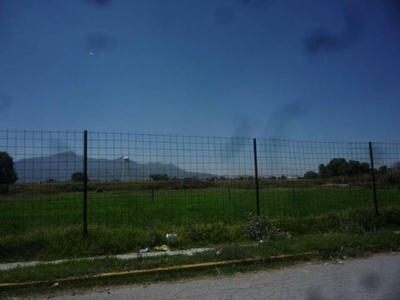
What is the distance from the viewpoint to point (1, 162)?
23.6 feet

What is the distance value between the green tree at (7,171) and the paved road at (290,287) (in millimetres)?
3864

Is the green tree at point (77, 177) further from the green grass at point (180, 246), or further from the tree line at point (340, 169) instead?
the tree line at point (340, 169)

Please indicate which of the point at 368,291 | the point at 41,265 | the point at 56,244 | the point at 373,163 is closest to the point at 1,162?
the point at 56,244

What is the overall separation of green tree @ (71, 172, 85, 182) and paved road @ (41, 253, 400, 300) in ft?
11.4

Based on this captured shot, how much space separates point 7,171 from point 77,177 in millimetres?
1515

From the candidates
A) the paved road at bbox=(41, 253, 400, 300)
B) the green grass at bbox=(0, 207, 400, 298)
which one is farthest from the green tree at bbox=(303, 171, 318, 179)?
the paved road at bbox=(41, 253, 400, 300)

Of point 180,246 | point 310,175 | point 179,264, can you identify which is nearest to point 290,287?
point 179,264

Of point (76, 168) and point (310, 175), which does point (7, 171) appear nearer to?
point (76, 168)

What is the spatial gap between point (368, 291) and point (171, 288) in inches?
114

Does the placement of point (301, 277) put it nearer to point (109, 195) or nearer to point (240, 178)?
point (240, 178)

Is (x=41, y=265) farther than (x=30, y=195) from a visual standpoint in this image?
No

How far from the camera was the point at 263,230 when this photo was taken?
312 inches

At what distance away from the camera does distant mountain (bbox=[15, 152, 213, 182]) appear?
285 inches

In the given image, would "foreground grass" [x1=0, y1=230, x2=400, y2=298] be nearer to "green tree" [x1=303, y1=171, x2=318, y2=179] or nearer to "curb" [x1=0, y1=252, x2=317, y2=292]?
"curb" [x1=0, y1=252, x2=317, y2=292]
